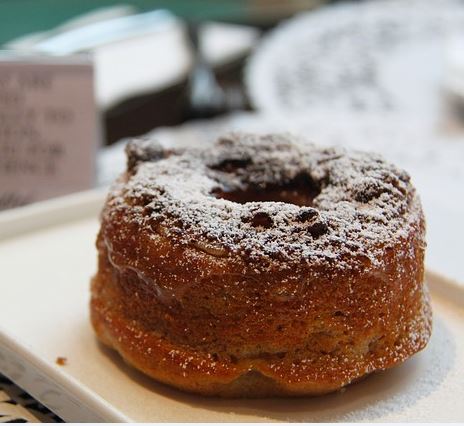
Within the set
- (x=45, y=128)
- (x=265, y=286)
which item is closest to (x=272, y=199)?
(x=265, y=286)

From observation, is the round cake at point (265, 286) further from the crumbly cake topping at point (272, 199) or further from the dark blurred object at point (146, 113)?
the dark blurred object at point (146, 113)

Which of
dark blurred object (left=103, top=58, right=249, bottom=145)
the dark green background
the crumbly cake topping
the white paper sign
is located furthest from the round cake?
the dark green background

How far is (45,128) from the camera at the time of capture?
1.80m

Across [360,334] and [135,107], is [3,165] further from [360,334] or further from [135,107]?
[360,334]

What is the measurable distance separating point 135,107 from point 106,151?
348 mm

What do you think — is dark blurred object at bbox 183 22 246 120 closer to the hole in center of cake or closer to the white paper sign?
the white paper sign

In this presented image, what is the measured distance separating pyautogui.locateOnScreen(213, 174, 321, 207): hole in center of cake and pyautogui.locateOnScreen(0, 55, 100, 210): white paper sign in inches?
24.6

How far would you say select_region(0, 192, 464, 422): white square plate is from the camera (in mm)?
1021

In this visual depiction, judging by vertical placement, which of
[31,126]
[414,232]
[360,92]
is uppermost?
[414,232]

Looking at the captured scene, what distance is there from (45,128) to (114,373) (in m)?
0.83

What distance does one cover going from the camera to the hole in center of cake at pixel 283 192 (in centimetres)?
124

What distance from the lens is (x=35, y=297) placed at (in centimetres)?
132

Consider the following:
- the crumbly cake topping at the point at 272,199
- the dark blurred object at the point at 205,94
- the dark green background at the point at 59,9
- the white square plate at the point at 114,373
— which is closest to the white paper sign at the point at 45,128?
the white square plate at the point at 114,373

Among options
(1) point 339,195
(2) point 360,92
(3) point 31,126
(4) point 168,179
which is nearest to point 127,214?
(4) point 168,179
